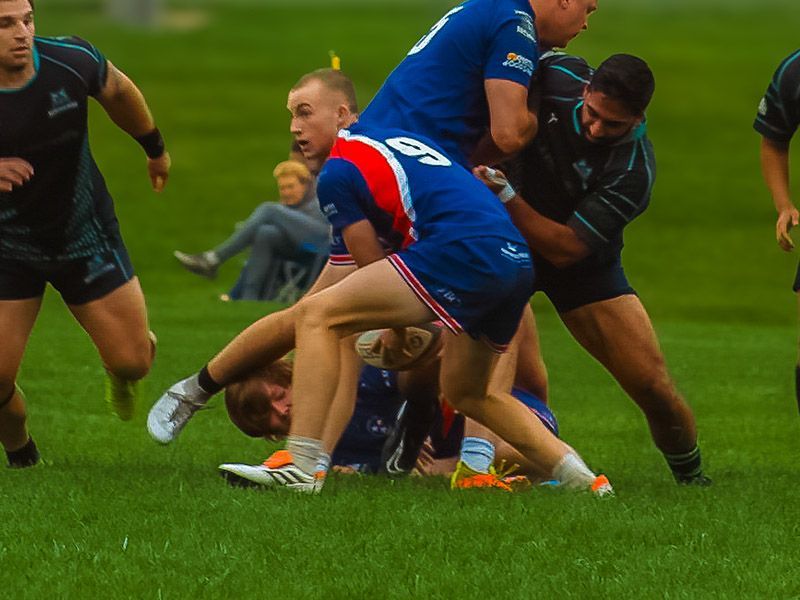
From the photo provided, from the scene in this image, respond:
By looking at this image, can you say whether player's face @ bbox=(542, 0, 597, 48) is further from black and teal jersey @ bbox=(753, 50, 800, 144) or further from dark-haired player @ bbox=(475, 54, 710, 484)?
black and teal jersey @ bbox=(753, 50, 800, 144)

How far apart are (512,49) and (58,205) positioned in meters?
2.14

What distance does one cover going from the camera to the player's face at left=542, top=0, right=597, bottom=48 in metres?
7.32

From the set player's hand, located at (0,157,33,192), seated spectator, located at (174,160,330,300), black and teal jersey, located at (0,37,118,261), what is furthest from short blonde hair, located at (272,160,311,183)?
player's hand, located at (0,157,33,192)

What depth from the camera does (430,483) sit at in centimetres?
752

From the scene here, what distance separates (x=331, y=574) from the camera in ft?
18.7

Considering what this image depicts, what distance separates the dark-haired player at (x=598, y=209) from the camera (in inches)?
290

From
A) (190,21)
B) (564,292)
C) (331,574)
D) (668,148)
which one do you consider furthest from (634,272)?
(190,21)

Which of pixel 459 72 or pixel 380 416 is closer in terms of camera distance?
pixel 459 72

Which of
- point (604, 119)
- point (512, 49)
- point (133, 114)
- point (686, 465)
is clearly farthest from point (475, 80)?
point (686, 465)

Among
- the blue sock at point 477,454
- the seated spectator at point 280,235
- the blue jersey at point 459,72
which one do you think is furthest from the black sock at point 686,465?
the seated spectator at point 280,235

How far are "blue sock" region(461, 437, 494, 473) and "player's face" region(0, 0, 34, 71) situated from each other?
8.10 ft

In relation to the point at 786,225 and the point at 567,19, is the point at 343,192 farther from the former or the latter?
the point at 786,225

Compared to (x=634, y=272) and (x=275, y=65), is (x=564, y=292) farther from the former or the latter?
(x=275, y=65)

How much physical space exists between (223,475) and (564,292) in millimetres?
1772
